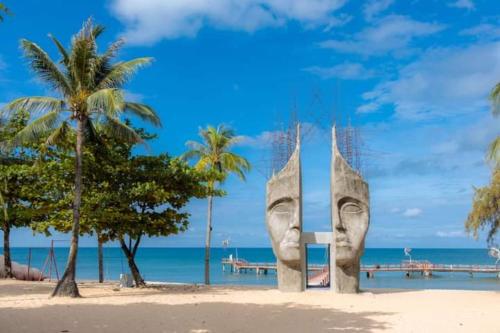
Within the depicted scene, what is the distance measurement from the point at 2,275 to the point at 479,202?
21138 millimetres

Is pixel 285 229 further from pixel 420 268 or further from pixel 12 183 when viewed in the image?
pixel 420 268

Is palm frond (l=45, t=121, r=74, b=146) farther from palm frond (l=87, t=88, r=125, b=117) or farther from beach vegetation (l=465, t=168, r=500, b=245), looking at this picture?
beach vegetation (l=465, t=168, r=500, b=245)

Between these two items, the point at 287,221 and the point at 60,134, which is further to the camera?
the point at 287,221

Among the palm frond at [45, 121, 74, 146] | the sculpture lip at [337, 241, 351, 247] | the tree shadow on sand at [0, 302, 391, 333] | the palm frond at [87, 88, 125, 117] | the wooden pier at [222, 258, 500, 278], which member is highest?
the palm frond at [87, 88, 125, 117]

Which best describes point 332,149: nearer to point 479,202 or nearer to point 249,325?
point 479,202

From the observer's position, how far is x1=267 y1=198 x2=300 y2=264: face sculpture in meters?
18.4

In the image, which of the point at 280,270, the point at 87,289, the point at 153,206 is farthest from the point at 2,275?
the point at 280,270

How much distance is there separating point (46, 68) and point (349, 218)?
11.1 m

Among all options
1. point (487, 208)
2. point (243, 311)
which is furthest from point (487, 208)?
point (243, 311)

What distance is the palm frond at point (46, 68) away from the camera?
15.9m

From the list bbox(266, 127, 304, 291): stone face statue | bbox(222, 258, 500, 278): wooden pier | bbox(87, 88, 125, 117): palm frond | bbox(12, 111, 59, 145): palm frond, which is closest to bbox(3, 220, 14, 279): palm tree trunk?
bbox(12, 111, 59, 145): palm frond

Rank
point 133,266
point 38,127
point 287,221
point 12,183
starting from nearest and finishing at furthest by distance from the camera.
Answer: point 38,127, point 287,221, point 133,266, point 12,183

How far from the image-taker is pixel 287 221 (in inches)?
742

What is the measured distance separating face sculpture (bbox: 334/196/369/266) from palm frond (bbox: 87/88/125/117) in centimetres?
835
